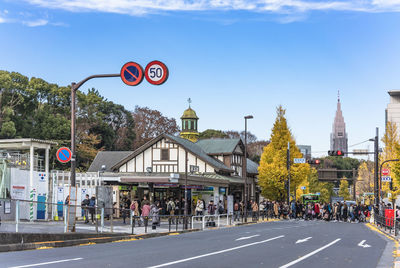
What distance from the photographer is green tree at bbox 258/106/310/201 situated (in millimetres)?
62094

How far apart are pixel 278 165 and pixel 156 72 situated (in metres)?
44.8

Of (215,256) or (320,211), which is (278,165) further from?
(215,256)

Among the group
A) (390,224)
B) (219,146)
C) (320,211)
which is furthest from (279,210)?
(390,224)

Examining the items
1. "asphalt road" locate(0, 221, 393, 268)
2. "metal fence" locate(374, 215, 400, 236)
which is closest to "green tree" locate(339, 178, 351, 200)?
"metal fence" locate(374, 215, 400, 236)

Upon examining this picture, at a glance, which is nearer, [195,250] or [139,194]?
A: [195,250]

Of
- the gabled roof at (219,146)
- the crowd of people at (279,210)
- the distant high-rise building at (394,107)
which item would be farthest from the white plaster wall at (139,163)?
the distant high-rise building at (394,107)

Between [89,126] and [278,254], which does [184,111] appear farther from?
[278,254]

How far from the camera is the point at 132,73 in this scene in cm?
1920

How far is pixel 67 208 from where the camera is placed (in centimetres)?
2033

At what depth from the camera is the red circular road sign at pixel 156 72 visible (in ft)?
62.1

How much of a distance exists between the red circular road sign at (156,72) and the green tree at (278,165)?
144 feet

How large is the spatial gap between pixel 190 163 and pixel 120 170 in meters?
6.77

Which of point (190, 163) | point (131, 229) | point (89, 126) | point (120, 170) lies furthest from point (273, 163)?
point (131, 229)

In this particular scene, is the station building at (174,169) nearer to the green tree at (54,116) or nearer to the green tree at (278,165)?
the green tree at (278,165)
